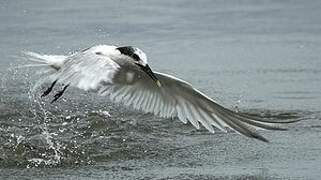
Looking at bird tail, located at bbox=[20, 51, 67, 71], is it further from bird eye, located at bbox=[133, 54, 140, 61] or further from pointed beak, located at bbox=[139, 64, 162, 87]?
pointed beak, located at bbox=[139, 64, 162, 87]

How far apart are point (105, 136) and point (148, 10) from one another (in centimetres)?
559

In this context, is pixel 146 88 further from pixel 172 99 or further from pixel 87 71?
pixel 87 71

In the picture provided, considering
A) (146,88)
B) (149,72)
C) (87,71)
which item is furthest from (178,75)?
(87,71)

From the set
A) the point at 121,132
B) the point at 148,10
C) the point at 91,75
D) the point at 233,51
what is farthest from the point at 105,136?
the point at 148,10

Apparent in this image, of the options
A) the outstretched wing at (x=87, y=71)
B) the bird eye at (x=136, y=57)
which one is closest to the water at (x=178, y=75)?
the bird eye at (x=136, y=57)

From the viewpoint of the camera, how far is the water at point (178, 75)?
6961 mm

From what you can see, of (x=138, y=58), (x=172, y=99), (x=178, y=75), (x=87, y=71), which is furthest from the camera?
(x=178, y=75)

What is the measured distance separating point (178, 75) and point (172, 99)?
263 centimetres


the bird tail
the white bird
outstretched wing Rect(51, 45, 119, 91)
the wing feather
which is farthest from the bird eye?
the bird tail

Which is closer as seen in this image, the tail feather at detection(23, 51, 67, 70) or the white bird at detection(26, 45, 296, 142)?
the white bird at detection(26, 45, 296, 142)

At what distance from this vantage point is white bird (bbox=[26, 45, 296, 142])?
6.16 meters

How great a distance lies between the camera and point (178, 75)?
984 centimetres

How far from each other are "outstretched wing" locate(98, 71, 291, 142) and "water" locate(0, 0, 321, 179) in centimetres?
33

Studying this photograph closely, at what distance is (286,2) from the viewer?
13.6 meters
